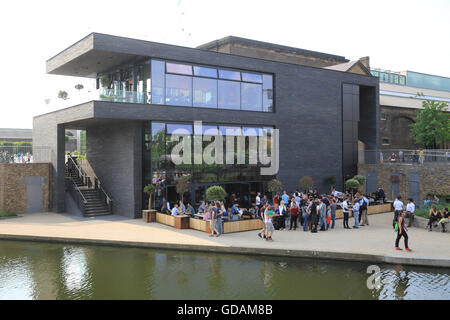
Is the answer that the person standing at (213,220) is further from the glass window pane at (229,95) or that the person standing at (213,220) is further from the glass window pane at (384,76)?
the glass window pane at (384,76)

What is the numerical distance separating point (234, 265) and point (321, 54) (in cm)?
2957

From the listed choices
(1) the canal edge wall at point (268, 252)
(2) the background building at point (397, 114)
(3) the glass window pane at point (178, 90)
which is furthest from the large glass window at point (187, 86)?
(2) the background building at point (397, 114)

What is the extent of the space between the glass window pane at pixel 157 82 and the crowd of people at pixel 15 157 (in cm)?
979

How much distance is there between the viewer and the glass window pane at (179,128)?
1974cm

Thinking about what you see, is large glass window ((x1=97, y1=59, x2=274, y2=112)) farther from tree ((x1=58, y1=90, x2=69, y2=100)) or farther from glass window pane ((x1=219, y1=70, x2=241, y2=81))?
tree ((x1=58, y1=90, x2=69, y2=100))

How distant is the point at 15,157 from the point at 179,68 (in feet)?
37.8

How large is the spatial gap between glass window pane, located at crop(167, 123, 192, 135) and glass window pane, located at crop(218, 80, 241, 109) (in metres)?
2.49

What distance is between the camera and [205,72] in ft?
68.6

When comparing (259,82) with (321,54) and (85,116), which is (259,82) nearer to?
(85,116)

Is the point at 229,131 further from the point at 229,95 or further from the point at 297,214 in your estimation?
the point at 297,214

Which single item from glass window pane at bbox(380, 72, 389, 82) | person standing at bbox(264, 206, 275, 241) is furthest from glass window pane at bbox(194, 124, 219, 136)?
glass window pane at bbox(380, 72, 389, 82)

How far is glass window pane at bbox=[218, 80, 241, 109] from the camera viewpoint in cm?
2158
